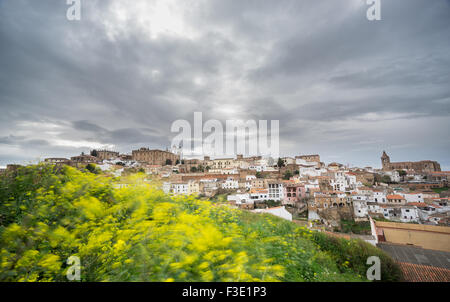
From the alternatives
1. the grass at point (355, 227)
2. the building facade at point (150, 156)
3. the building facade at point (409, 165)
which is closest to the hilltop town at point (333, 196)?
the grass at point (355, 227)

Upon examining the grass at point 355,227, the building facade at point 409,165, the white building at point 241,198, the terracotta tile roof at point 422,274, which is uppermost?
the building facade at point 409,165

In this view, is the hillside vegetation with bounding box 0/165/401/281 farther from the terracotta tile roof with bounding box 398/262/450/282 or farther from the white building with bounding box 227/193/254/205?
the white building with bounding box 227/193/254/205

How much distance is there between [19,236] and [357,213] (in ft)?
139

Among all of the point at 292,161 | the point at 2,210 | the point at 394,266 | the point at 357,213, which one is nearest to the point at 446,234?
the point at 357,213

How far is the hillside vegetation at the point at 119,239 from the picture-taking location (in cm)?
213

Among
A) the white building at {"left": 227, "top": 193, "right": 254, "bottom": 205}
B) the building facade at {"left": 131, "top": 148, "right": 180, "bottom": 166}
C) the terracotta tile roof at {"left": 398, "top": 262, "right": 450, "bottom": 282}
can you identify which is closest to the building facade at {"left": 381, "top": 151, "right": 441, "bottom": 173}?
the white building at {"left": 227, "top": 193, "right": 254, "bottom": 205}

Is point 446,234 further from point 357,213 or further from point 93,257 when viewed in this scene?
point 93,257

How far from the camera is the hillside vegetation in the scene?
2129mm

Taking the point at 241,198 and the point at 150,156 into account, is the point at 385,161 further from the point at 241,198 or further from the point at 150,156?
the point at 150,156

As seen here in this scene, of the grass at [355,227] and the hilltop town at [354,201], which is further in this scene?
the grass at [355,227]

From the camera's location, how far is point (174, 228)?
2.88 metres

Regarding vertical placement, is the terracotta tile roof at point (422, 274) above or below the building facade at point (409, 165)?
below

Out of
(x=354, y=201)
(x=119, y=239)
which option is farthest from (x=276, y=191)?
(x=119, y=239)

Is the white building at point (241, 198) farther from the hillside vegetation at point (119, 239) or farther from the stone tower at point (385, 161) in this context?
the stone tower at point (385, 161)
